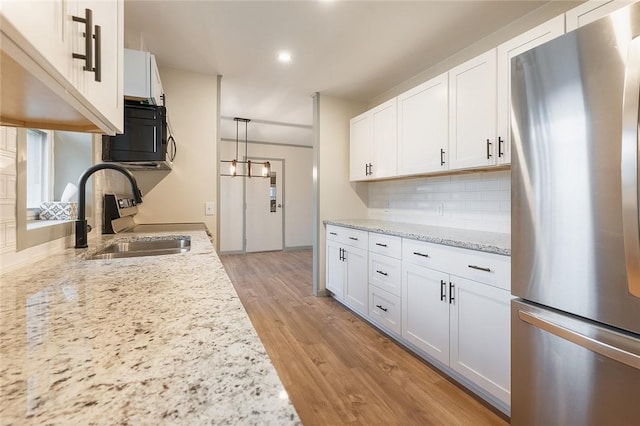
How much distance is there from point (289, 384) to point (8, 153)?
178 cm

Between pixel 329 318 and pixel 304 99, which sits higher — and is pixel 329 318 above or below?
below

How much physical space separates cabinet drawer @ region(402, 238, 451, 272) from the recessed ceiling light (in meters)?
1.88

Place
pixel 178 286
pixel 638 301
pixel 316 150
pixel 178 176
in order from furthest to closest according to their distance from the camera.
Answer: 1. pixel 316 150
2. pixel 178 176
3. pixel 638 301
4. pixel 178 286

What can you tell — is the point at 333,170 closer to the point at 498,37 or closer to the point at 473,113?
the point at 473,113

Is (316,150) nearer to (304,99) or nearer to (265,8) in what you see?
(304,99)

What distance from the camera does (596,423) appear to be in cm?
104

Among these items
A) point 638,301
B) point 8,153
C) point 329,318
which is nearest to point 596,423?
point 638,301

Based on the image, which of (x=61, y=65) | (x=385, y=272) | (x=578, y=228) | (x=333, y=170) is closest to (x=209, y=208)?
(x=333, y=170)

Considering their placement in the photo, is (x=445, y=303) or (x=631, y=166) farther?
(x=445, y=303)

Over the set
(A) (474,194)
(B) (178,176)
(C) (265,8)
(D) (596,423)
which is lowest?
(D) (596,423)

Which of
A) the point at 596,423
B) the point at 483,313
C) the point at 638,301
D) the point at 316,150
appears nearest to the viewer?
the point at 638,301

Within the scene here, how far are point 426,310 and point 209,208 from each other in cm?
213

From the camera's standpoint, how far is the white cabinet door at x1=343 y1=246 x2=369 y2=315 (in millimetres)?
2777

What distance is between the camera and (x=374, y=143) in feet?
10.1
